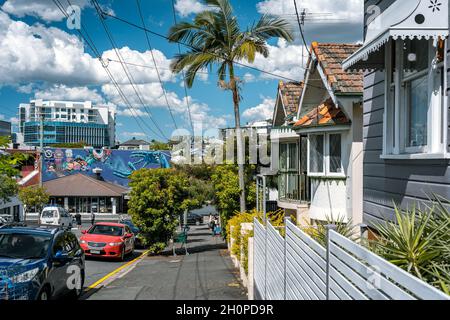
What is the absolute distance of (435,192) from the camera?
18.8ft

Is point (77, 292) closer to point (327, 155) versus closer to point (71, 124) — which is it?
point (327, 155)

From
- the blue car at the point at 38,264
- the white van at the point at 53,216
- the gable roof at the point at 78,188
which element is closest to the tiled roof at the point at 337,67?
the blue car at the point at 38,264

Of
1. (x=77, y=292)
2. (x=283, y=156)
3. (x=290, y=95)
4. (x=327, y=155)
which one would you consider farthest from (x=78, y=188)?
(x=327, y=155)

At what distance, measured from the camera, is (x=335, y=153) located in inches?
490

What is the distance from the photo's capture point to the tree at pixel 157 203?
23609 mm

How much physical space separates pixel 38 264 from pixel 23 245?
106cm

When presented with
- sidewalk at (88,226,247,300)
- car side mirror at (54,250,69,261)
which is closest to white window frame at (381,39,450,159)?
sidewalk at (88,226,247,300)

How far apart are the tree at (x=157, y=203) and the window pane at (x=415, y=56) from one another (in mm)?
17927

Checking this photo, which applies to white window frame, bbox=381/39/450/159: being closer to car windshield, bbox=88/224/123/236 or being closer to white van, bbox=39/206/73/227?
car windshield, bbox=88/224/123/236

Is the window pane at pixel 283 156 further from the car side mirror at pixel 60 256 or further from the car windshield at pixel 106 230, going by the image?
the car side mirror at pixel 60 256

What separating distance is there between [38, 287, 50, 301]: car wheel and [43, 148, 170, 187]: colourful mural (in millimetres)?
56697

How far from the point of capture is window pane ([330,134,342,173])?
12323 mm
